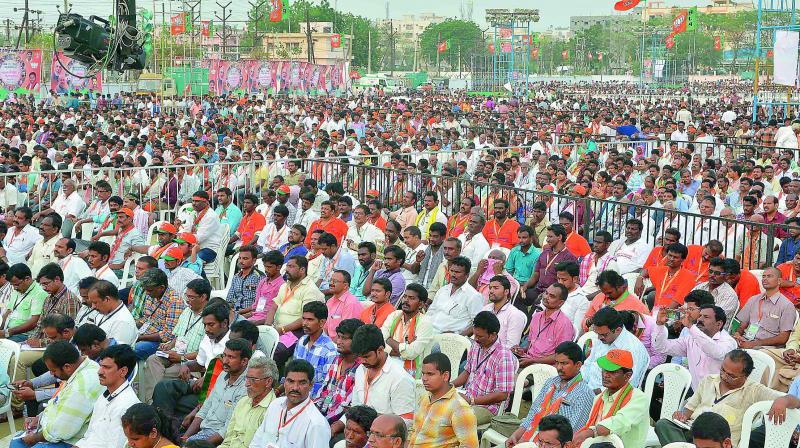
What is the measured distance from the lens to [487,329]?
277 inches

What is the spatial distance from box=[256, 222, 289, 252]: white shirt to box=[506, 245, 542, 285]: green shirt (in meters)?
2.99

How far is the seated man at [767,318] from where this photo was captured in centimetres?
798

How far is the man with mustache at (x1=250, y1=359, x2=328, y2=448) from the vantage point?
20.5ft

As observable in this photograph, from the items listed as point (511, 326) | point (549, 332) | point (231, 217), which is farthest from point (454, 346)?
point (231, 217)

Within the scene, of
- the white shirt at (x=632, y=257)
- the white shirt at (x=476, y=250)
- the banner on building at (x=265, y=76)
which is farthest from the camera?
the banner on building at (x=265, y=76)

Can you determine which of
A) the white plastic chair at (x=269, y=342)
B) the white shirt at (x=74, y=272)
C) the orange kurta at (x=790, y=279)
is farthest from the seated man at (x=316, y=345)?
the orange kurta at (x=790, y=279)

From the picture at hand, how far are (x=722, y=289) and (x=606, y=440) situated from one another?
3098mm

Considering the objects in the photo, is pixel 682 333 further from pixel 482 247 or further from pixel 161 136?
pixel 161 136

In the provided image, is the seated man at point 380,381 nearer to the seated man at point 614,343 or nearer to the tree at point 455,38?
the seated man at point 614,343

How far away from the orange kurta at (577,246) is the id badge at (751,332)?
2.68m

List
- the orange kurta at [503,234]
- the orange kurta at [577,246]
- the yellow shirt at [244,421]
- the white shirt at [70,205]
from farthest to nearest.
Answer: the white shirt at [70,205] → the orange kurta at [503,234] → the orange kurta at [577,246] → the yellow shirt at [244,421]

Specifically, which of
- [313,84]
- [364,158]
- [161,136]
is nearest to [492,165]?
[364,158]

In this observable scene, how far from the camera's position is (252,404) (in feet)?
21.8

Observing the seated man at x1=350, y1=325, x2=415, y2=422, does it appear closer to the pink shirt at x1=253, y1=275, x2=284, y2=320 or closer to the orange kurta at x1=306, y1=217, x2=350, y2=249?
the pink shirt at x1=253, y1=275, x2=284, y2=320
